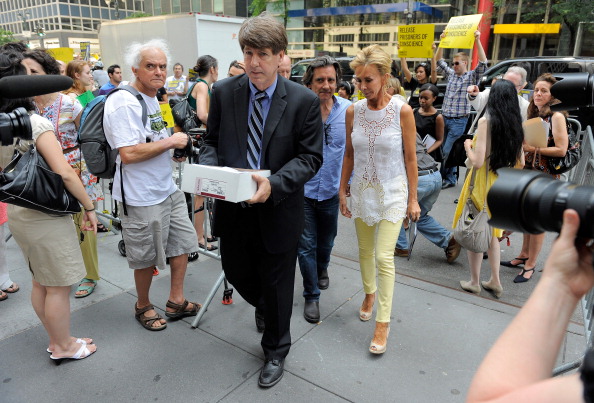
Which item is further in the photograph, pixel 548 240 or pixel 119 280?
pixel 548 240

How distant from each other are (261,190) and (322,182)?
1.25 m

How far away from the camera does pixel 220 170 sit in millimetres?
2168

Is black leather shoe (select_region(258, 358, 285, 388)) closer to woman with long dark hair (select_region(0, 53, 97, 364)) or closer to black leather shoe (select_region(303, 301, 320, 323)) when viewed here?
black leather shoe (select_region(303, 301, 320, 323))

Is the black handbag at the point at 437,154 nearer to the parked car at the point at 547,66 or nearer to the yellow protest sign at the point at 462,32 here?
the yellow protest sign at the point at 462,32

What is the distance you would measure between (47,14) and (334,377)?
88.0 m

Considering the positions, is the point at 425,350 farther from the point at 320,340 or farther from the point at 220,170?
the point at 220,170

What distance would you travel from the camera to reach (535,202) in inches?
39.8

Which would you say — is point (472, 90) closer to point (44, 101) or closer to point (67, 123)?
point (67, 123)

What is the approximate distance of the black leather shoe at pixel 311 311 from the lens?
3.36 m

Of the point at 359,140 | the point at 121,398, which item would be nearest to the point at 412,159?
the point at 359,140

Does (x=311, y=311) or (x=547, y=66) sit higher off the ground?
(x=547, y=66)

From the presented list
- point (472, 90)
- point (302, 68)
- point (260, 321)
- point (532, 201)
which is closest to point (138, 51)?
point (260, 321)

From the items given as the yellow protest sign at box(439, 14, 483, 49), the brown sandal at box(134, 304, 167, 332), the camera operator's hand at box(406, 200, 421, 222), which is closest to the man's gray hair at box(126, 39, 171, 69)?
the brown sandal at box(134, 304, 167, 332)

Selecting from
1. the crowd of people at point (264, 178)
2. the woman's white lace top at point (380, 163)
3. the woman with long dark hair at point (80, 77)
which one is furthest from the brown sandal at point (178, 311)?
the woman with long dark hair at point (80, 77)
